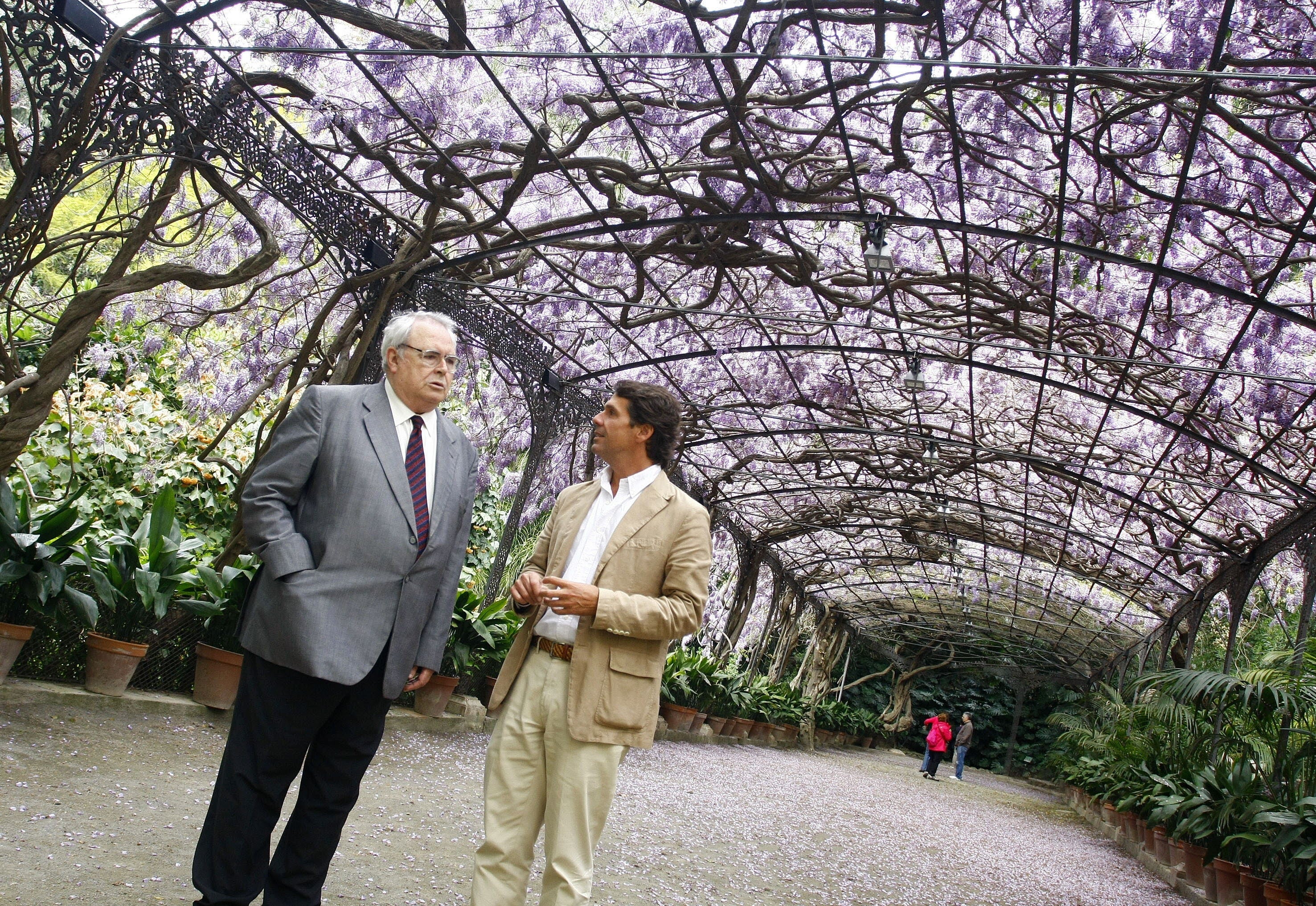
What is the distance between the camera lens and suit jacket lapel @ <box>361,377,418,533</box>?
2.32m

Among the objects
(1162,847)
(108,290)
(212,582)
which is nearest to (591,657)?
(212,582)

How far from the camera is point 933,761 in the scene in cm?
1683

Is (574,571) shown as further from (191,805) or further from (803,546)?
(803,546)

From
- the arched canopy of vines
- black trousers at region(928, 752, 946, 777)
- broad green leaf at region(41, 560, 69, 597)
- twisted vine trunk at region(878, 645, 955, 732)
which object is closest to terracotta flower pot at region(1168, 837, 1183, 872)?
the arched canopy of vines

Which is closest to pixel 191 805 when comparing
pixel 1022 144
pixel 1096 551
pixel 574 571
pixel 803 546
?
pixel 574 571

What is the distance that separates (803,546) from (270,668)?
14.1 meters

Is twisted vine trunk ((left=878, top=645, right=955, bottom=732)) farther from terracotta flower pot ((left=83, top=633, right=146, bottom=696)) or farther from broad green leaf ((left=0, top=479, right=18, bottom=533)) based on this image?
broad green leaf ((left=0, top=479, right=18, bottom=533))

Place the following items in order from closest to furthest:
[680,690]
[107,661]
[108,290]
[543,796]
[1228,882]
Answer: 1. [543,796]
2. [107,661]
3. [108,290]
4. [1228,882]
5. [680,690]

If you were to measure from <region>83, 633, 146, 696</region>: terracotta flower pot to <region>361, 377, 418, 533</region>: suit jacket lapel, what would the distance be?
8.12ft

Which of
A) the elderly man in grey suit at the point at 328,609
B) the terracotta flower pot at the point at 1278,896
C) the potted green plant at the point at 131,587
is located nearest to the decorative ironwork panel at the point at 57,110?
the potted green plant at the point at 131,587

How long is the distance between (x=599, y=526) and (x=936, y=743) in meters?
15.4

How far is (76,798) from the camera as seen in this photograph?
3.03 meters

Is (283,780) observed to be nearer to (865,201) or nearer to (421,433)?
(421,433)

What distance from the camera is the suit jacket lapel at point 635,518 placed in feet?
7.78
